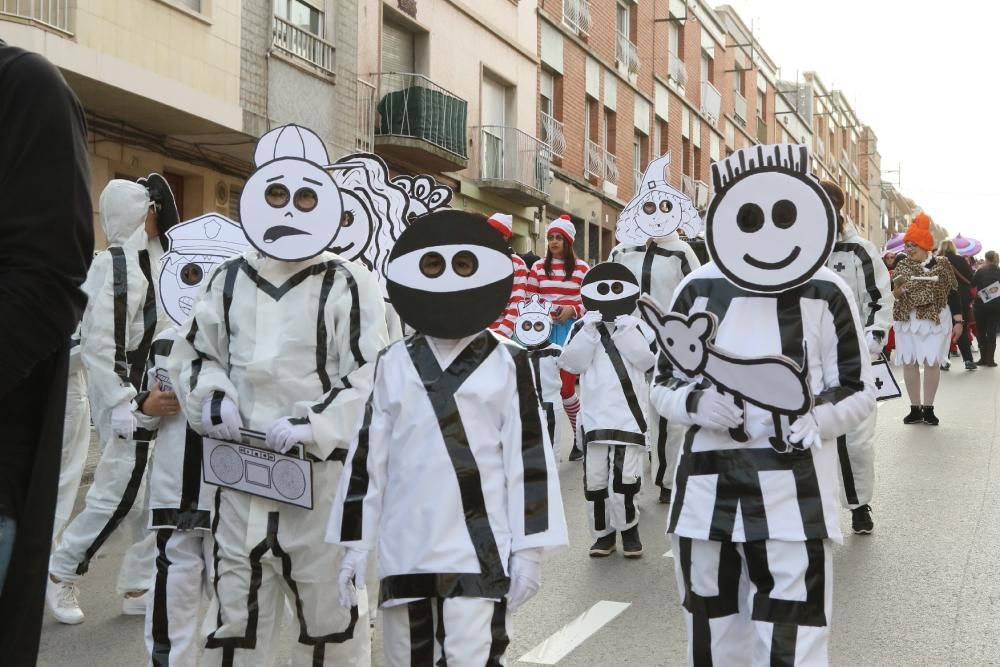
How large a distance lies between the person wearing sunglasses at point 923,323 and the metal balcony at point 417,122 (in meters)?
9.73

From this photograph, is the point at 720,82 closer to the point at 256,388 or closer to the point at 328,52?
the point at 328,52

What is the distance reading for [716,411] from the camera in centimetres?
374

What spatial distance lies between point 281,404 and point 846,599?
3344mm

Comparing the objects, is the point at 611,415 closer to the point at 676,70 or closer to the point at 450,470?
the point at 450,470

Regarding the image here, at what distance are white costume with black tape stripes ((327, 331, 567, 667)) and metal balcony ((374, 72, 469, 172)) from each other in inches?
655

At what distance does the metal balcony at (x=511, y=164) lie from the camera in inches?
945

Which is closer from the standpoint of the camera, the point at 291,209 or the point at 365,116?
the point at 291,209

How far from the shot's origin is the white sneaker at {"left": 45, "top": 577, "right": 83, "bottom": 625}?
5.71 metres

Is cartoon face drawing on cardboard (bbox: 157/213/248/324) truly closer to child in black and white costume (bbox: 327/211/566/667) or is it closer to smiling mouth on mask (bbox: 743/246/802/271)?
child in black and white costume (bbox: 327/211/566/667)

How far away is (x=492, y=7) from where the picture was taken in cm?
2458

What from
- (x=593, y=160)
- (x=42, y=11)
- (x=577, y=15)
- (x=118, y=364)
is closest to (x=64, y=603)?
(x=118, y=364)

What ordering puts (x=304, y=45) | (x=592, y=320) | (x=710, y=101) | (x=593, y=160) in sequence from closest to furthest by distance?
(x=592, y=320) → (x=304, y=45) → (x=593, y=160) → (x=710, y=101)

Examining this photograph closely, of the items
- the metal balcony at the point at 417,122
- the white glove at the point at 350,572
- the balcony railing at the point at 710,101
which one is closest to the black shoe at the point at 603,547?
the white glove at the point at 350,572

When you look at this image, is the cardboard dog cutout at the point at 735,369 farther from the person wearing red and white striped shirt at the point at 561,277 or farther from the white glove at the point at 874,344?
the person wearing red and white striped shirt at the point at 561,277
